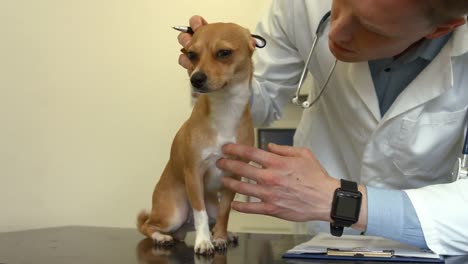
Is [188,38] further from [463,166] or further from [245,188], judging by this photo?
[463,166]

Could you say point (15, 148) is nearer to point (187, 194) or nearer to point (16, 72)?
point (16, 72)

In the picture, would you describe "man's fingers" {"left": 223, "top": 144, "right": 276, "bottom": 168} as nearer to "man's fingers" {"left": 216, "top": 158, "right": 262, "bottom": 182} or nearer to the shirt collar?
"man's fingers" {"left": 216, "top": 158, "right": 262, "bottom": 182}

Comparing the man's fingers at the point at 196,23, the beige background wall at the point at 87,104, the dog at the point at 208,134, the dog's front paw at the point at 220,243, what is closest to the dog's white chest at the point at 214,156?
the dog at the point at 208,134

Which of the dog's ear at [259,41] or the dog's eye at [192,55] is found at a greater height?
the dog's ear at [259,41]

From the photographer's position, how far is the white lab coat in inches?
28.0

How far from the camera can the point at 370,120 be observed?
92 centimetres

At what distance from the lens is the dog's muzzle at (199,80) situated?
0.75m

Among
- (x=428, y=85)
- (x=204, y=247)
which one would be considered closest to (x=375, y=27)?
(x=428, y=85)

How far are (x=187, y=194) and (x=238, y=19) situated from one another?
953 mm

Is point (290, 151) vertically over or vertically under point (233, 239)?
over

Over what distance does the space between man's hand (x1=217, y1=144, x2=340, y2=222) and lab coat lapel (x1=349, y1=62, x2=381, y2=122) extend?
0.22 metres

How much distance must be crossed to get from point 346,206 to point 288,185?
0.09 m

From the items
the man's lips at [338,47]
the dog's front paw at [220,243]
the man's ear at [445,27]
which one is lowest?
the dog's front paw at [220,243]

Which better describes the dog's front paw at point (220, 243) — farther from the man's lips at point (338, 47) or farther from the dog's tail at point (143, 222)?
the man's lips at point (338, 47)
